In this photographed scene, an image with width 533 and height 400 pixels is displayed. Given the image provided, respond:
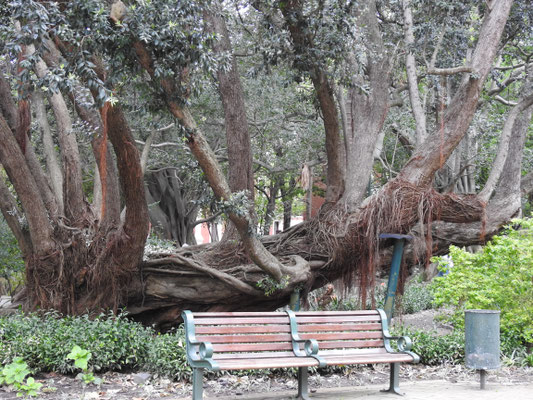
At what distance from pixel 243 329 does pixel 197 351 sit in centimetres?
58

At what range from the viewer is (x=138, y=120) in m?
16.3

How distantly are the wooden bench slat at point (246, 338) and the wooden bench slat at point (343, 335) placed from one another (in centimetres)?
29

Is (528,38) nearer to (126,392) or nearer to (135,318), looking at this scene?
(135,318)

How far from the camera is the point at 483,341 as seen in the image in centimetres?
703

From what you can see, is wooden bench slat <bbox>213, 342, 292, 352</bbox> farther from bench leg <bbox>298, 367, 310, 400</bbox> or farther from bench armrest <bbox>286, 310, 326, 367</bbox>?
bench leg <bbox>298, 367, 310, 400</bbox>

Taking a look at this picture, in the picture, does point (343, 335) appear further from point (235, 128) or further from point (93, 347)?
point (235, 128)

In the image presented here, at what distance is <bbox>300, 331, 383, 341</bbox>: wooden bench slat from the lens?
22.3 ft

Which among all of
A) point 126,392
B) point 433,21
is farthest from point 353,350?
point 433,21

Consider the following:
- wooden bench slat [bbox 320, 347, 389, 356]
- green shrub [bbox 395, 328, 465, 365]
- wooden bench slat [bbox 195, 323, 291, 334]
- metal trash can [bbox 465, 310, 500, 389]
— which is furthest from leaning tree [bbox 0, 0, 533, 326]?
metal trash can [bbox 465, 310, 500, 389]

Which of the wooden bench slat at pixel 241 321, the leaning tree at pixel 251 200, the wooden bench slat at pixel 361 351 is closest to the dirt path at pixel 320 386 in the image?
the wooden bench slat at pixel 361 351

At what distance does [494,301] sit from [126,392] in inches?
215

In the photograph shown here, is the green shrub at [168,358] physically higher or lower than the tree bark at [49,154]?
lower

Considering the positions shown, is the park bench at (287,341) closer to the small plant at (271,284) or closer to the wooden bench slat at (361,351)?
the wooden bench slat at (361,351)

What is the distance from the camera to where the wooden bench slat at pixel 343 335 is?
679cm
